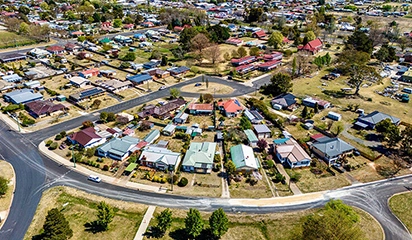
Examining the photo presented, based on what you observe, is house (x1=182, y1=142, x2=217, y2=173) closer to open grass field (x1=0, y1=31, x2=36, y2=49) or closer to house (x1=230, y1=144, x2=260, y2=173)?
house (x1=230, y1=144, x2=260, y2=173)

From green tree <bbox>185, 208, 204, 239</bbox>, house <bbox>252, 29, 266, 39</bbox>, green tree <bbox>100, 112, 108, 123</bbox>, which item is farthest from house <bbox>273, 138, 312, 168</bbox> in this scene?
house <bbox>252, 29, 266, 39</bbox>

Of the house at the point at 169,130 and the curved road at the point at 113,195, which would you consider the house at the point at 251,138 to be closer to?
the house at the point at 169,130

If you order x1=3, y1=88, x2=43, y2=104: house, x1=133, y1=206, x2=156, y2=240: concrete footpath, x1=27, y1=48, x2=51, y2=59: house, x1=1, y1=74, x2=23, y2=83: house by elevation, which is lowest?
x1=133, y1=206, x2=156, y2=240: concrete footpath

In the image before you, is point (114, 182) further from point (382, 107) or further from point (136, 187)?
point (382, 107)

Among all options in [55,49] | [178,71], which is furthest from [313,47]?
[55,49]

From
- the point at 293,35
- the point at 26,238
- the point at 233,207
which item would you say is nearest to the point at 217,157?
the point at 233,207

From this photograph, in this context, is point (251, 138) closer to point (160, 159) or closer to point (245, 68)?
point (160, 159)

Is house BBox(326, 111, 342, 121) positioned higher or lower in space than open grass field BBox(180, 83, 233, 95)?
lower
